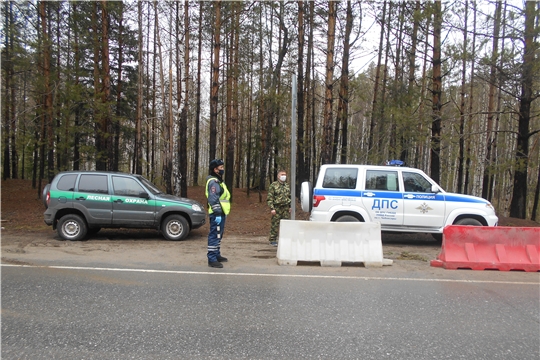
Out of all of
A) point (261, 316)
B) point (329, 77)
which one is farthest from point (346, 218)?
point (329, 77)

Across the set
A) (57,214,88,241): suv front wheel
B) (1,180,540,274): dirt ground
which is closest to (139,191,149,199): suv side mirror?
(1,180,540,274): dirt ground

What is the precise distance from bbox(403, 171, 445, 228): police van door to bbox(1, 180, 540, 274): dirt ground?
711 millimetres

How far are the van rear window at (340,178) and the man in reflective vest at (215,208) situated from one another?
10.8ft

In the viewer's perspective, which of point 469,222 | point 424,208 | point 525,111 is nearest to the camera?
point 469,222

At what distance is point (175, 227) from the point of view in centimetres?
966

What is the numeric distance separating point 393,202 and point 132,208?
693cm

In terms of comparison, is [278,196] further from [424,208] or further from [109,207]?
[109,207]

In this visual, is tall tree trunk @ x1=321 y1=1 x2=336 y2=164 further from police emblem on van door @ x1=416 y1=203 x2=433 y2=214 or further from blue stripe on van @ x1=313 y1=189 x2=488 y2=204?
police emblem on van door @ x1=416 y1=203 x2=433 y2=214

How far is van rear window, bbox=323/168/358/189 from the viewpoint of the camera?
922 cm

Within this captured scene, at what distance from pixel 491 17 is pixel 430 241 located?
307 inches

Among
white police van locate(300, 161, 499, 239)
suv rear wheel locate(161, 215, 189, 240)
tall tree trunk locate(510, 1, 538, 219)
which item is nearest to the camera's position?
white police van locate(300, 161, 499, 239)

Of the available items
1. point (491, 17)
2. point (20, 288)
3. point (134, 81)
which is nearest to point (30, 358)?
point (20, 288)

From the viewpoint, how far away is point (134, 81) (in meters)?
25.5

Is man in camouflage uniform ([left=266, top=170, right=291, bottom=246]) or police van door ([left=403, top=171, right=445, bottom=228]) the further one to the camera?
man in camouflage uniform ([left=266, top=170, right=291, bottom=246])
